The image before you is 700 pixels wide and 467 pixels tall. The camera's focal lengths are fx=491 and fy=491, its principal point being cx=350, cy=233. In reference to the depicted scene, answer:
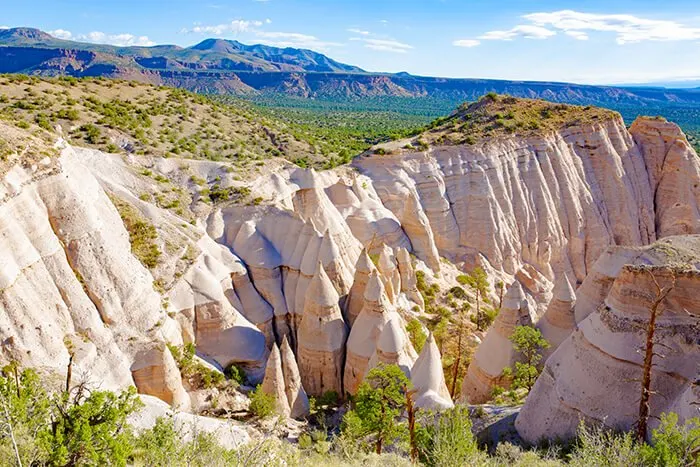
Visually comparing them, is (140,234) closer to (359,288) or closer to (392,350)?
(359,288)

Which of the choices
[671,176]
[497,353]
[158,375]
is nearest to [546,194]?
[671,176]

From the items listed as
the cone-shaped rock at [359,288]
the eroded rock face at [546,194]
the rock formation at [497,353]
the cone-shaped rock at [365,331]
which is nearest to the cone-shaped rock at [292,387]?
the cone-shaped rock at [365,331]

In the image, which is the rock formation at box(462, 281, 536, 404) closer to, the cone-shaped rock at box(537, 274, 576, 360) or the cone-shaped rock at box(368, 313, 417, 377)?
the cone-shaped rock at box(537, 274, 576, 360)

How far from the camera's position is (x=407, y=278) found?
98.8ft

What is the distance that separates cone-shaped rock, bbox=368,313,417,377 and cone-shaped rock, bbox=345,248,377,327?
336 centimetres

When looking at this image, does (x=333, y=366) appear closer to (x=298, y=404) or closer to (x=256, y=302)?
(x=298, y=404)

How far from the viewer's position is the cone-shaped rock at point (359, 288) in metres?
24.1

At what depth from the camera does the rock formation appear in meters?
21.0

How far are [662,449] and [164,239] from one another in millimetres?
20314

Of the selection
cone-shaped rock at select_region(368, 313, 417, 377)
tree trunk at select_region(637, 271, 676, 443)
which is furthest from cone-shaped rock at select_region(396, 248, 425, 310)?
tree trunk at select_region(637, 271, 676, 443)

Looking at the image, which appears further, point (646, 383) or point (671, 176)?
point (671, 176)

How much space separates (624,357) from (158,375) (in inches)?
610

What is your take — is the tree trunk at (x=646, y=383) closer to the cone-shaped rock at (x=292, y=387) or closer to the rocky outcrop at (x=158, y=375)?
the cone-shaped rock at (x=292, y=387)

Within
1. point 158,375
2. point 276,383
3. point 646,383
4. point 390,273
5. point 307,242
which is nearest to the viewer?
point 646,383
